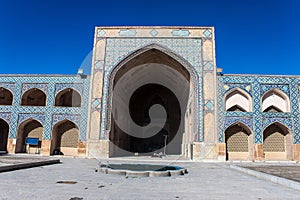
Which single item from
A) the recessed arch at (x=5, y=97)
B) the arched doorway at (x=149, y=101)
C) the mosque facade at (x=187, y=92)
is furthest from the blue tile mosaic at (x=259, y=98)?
the recessed arch at (x=5, y=97)

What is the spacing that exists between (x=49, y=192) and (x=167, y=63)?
38.9 feet

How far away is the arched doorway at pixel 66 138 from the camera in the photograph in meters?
14.0

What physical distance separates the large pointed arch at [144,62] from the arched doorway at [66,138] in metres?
2.44

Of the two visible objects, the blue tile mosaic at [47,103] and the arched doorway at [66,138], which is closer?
the blue tile mosaic at [47,103]

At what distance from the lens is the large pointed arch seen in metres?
12.7

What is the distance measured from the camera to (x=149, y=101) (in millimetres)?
20172

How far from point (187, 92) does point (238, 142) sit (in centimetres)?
422

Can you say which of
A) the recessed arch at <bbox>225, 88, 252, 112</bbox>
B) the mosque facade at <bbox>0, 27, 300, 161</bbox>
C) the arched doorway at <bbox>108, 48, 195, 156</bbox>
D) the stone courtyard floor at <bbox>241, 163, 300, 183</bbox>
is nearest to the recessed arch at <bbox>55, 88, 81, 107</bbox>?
the mosque facade at <bbox>0, 27, 300, 161</bbox>

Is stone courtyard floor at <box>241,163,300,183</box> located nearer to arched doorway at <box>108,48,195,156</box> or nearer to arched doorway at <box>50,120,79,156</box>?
arched doorway at <box>108,48,195,156</box>

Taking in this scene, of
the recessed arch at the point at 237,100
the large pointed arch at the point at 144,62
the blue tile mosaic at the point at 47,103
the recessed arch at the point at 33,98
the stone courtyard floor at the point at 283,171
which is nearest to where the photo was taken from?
the stone courtyard floor at the point at 283,171

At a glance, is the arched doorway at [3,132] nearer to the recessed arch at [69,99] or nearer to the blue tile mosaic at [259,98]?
the recessed arch at [69,99]

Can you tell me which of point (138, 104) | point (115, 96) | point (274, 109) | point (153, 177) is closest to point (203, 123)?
point (274, 109)

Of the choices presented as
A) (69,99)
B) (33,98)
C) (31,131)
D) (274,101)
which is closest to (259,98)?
(274,101)

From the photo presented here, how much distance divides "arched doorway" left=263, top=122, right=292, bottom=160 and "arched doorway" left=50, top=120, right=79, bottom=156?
10.3 m
